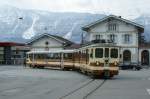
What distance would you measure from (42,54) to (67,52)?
347 inches

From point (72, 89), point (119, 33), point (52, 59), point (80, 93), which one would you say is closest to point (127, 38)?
point (119, 33)

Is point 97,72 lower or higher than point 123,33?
lower

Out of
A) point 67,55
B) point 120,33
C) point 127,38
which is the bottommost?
point 67,55

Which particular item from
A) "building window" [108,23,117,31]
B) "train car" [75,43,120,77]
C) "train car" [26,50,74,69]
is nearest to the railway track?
"train car" [75,43,120,77]

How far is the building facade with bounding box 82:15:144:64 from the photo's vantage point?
245ft

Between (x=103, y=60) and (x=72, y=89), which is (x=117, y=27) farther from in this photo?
(x=72, y=89)

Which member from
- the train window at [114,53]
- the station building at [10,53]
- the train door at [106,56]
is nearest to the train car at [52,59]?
the train window at [114,53]

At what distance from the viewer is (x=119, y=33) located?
247ft

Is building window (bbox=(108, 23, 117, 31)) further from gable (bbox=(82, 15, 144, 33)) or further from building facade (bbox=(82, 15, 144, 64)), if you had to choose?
gable (bbox=(82, 15, 144, 33))

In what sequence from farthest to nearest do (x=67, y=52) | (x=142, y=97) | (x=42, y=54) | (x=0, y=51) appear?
(x=0, y=51), (x=42, y=54), (x=67, y=52), (x=142, y=97)

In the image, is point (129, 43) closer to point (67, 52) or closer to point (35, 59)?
point (35, 59)

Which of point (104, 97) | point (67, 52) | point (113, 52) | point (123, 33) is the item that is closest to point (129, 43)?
point (123, 33)

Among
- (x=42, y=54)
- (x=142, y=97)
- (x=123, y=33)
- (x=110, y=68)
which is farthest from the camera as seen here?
(x=123, y=33)

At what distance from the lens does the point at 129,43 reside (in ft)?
248
